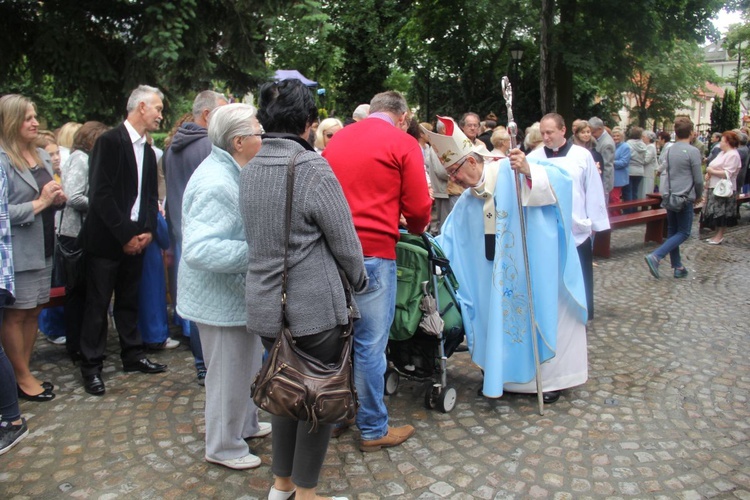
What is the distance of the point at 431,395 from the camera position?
4.07 m

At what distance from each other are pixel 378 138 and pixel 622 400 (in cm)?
236

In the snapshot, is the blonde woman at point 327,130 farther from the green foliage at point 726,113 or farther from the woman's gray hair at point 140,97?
the green foliage at point 726,113

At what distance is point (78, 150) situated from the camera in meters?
4.84

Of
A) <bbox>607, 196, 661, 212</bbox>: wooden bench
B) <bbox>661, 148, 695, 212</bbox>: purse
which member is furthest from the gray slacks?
<bbox>607, 196, 661, 212</bbox>: wooden bench

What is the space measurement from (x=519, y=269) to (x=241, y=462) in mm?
1948

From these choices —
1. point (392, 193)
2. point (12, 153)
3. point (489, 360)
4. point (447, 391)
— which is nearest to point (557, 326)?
point (489, 360)

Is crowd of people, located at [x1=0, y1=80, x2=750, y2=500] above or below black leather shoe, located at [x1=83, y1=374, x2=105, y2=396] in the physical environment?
above

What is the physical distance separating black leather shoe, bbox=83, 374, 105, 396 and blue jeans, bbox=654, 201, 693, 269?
20.0 ft

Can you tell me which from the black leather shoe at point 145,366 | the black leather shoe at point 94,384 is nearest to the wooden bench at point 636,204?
the black leather shoe at point 145,366

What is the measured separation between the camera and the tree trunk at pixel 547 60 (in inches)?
647

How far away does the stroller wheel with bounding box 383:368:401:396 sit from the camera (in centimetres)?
425

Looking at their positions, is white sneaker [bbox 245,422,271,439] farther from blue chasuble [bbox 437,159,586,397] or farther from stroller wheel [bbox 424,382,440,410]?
blue chasuble [bbox 437,159,586,397]

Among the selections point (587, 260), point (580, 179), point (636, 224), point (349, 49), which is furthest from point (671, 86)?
point (580, 179)

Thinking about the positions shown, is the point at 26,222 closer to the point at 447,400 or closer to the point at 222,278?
the point at 222,278
